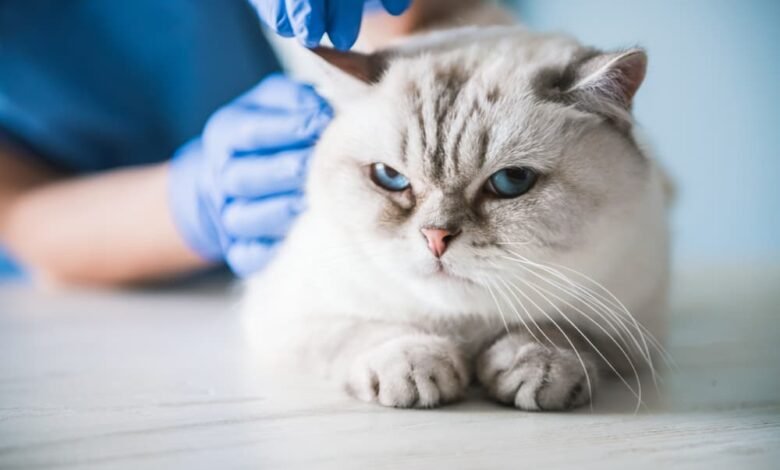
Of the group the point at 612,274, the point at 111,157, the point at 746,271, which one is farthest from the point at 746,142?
the point at 111,157

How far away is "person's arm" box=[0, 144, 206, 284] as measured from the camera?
6.27ft

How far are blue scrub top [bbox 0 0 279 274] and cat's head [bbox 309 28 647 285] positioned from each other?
3.89 feet

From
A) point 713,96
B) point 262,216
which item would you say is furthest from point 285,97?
point 713,96

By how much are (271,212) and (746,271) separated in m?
1.40

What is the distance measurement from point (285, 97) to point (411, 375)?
2.18 ft

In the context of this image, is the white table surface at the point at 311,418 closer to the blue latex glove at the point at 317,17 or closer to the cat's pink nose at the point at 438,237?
the cat's pink nose at the point at 438,237

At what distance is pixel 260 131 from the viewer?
4.67 ft

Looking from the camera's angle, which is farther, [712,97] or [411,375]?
[712,97]

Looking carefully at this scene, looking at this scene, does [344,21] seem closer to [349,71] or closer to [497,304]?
[349,71]

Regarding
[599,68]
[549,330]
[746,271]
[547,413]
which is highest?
[599,68]

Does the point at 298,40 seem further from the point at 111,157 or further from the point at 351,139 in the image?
the point at 111,157

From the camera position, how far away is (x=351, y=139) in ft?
3.79

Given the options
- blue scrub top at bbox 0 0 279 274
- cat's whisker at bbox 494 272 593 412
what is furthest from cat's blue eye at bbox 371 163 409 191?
blue scrub top at bbox 0 0 279 274

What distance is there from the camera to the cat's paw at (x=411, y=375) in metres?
1.00
